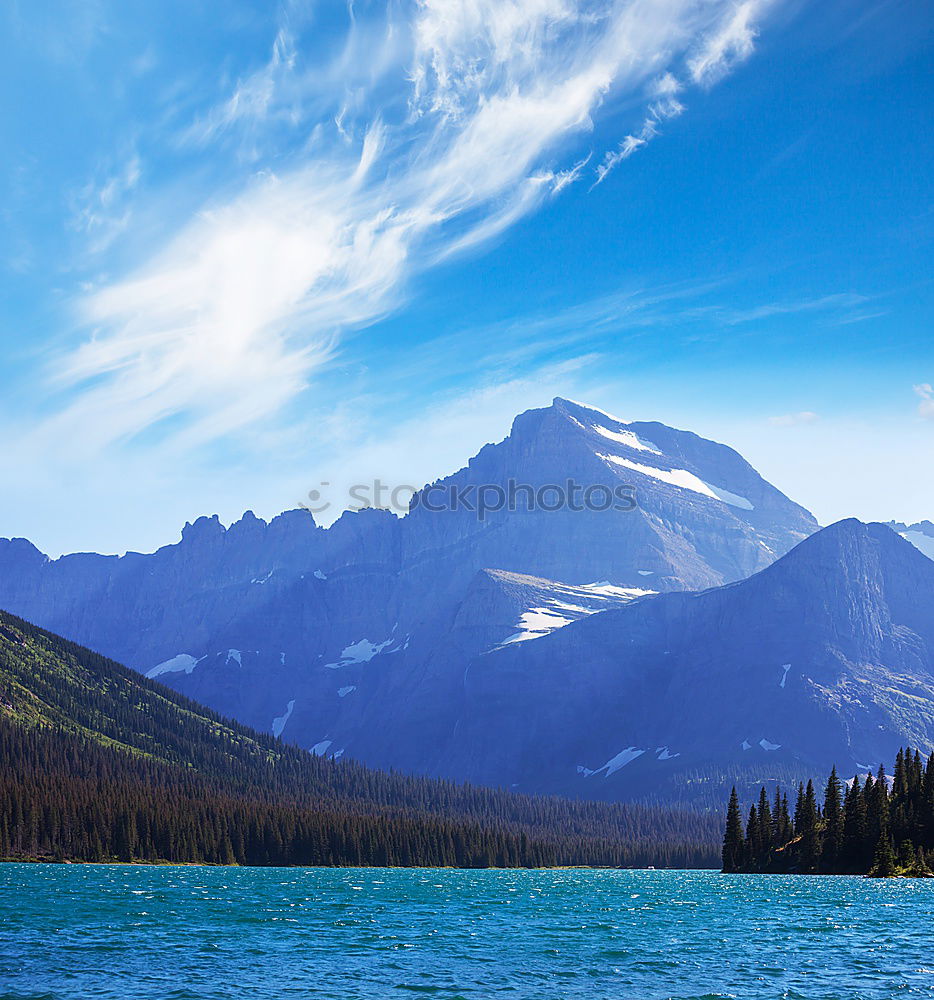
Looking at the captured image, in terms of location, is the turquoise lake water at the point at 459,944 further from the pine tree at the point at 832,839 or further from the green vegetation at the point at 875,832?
the pine tree at the point at 832,839

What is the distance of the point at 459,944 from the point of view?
89.9 m

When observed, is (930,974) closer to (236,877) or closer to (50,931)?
(50,931)

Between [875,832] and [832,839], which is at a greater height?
[875,832]

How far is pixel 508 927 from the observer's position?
4119 inches

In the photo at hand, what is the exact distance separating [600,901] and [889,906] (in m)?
40.6

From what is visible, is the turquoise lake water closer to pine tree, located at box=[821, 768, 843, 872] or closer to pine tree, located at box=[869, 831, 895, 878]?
pine tree, located at box=[869, 831, 895, 878]

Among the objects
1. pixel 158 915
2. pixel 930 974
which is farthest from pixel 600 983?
pixel 158 915

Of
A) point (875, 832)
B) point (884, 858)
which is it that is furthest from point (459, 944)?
point (875, 832)

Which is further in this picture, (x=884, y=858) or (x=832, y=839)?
(x=832, y=839)

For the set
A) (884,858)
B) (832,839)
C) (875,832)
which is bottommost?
(884,858)

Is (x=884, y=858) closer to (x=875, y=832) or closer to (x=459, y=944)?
(x=875, y=832)

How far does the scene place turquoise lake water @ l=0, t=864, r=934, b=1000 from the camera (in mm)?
68188

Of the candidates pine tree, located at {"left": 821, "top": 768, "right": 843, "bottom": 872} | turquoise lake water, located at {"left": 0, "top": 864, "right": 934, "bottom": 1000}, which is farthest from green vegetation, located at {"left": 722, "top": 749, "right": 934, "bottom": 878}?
turquoise lake water, located at {"left": 0, "top": 864, "right": 934, "bottom": 1000}

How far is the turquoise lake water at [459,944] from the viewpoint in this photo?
68188 millimetres
